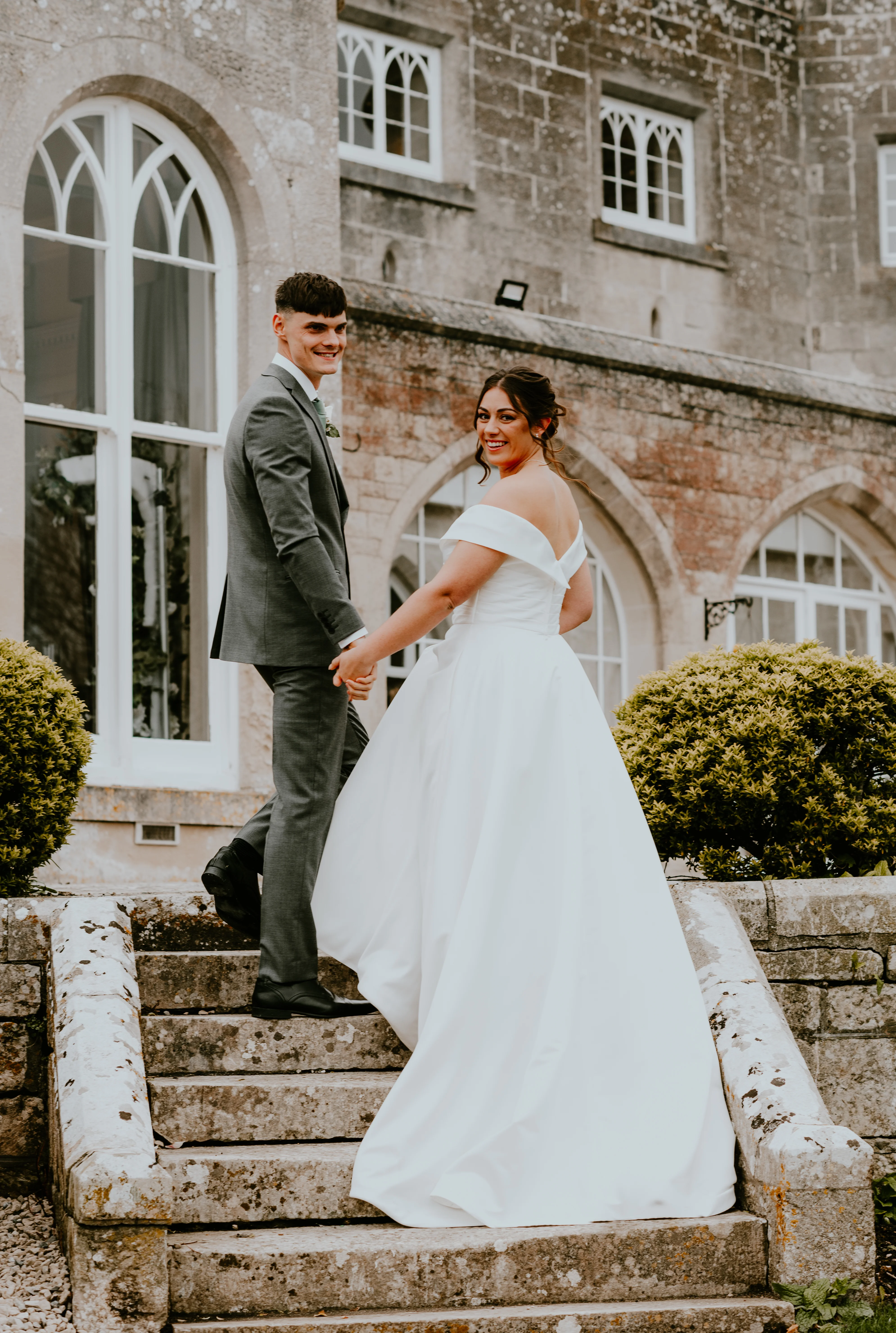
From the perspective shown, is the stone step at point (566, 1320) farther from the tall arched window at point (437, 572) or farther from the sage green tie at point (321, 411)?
the tall arched window at point (437, 572)

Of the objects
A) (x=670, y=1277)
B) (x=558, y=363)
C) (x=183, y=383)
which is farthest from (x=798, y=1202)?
(x=558, y=363)

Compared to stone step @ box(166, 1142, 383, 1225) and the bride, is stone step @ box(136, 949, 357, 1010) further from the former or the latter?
stone step @ box(166, 1142, 383, 1225)

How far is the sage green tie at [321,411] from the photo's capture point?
4.62 metres

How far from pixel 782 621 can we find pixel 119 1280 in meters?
9.89

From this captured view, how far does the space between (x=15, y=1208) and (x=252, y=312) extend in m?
4.90

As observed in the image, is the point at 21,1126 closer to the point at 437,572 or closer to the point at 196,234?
the point at 196,234

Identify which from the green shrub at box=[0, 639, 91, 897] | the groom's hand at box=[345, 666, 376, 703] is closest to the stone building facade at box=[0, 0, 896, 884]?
the green shrub at box=[0, 639, 91, 897]

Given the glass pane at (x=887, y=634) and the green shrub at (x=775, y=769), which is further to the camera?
the glass pane at (x=887, y=634)

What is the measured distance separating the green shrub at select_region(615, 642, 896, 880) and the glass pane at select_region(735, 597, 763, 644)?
6288 mm

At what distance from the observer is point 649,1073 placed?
405 centimetres

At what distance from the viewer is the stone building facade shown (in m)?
7.60

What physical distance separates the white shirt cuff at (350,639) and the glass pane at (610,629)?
741 centimetres

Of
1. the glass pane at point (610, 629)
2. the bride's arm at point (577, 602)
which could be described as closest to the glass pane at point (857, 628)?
the glass pane at point (610, 629)

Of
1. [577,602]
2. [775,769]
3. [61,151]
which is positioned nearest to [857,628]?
[61,151]
